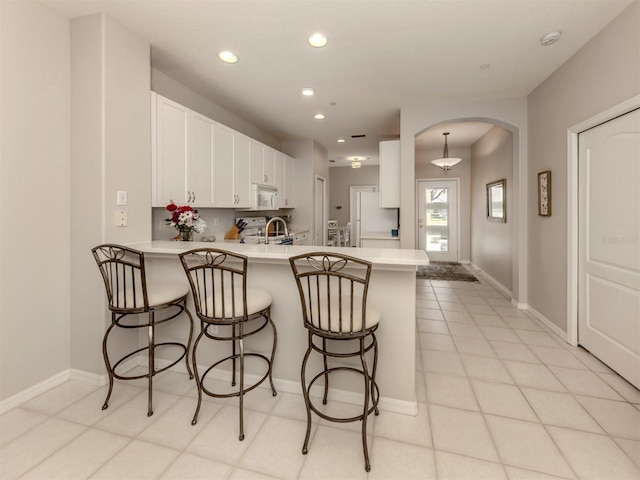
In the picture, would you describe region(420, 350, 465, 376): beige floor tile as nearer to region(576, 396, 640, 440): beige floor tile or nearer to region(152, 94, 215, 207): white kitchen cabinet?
region(576, 396, 640, 440): beige floor tile

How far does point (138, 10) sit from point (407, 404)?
3.28 metres

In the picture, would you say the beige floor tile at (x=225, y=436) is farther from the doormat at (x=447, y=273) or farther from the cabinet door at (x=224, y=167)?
the doormat at (x=447, y=273)

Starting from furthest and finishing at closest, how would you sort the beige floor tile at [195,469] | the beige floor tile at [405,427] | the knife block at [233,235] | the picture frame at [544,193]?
the knife block at [233,235], the picture frame at [544,193], the beige floor tile at [405,427], the beige floor tile at [195,469]

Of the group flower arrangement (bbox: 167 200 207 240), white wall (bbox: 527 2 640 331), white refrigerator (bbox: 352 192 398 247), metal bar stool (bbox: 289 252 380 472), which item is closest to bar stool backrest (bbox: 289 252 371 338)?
metal bar stool (bbox: 289 252 380 472)

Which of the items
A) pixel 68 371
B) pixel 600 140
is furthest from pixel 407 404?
pixel 600 140

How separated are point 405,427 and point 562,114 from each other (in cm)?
329

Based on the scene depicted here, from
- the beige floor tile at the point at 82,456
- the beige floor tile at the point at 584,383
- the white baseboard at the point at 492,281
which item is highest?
the white baseboard at the point at 492,281

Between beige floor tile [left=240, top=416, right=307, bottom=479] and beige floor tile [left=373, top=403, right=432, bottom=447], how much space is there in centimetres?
46

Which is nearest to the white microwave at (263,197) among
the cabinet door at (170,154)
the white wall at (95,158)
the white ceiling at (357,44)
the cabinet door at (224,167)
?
the cabinet door at (224,167)

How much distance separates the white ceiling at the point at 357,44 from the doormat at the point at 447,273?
3244 millimetres

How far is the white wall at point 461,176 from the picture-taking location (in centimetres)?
718

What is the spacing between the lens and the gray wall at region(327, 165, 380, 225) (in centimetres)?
923

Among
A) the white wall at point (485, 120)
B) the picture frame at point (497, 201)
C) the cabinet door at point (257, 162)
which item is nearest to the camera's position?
the white wall at point (485, 120)

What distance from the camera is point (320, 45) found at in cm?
259
